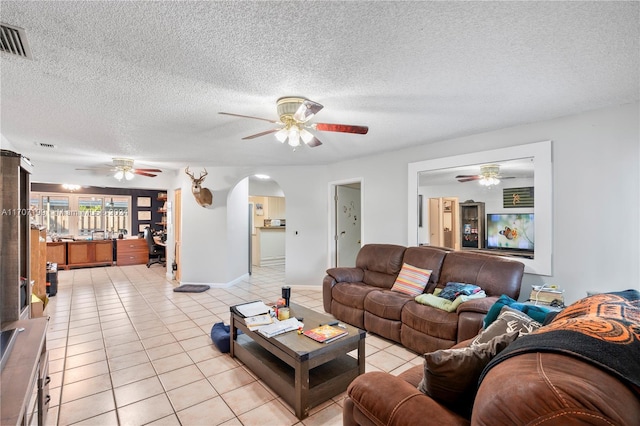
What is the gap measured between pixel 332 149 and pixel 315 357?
3.01m

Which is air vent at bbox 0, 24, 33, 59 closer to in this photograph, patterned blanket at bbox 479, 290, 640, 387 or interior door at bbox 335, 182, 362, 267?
patterned blanket at bbox 479, 290, 640, 387

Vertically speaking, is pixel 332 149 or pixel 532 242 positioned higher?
pixel 332 149

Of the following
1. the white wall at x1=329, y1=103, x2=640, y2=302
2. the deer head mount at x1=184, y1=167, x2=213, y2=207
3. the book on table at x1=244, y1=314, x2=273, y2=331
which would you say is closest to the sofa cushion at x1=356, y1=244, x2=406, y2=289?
the white wall at x1=329, y1=103, x2=640, y2=302

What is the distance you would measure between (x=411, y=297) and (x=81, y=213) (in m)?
9.50

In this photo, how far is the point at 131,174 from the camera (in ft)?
16.9

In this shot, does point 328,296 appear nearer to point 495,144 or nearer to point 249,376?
point 249,376

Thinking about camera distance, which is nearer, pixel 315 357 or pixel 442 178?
pixel 315 357

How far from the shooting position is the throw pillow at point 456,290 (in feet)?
9.55

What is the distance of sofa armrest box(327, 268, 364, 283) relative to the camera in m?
4.00

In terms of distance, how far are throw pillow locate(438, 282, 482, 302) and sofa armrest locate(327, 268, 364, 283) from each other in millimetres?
1239

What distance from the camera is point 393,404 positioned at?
125 cm

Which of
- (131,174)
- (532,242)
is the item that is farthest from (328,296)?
(131,174)

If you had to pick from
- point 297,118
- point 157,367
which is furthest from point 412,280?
point 157,367

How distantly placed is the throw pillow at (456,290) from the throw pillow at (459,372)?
1.78 metres
